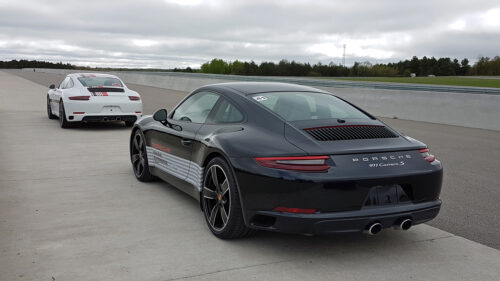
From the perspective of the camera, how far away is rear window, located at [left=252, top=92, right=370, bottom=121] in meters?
4.64

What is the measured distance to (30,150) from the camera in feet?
30.3

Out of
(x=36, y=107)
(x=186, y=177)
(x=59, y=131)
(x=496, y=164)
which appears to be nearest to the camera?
(x=186, y=177)

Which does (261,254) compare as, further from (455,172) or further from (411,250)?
(455,172)

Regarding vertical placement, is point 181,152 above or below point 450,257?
above

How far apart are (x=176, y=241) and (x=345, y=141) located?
5.39 feet

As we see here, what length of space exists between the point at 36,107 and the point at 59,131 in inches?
292

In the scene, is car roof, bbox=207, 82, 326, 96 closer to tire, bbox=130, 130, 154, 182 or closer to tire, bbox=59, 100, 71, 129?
tire, bbox=130, 130, 154, 182

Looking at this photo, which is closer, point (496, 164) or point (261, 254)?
point (261, 254)

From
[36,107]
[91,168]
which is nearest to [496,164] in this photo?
[91,168]

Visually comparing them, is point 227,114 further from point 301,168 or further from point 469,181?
point 469,181

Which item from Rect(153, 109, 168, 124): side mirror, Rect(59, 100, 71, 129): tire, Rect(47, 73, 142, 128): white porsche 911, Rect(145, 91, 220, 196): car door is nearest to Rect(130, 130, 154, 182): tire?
Rect(145, 91, 220, 196): car door

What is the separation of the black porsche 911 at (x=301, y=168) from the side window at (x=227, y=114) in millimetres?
13

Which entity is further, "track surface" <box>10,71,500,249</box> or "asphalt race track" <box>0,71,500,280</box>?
"track surface" <box>10,71,500,249</box>

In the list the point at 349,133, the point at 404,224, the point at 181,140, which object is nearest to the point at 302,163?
the point at 349,133
